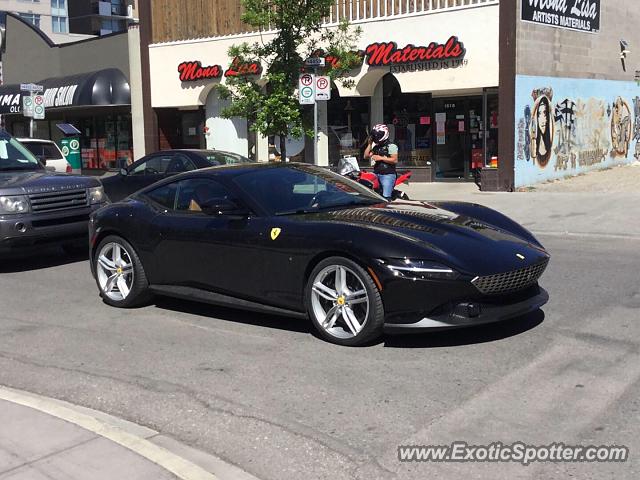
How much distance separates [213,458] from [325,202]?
10.2 feet

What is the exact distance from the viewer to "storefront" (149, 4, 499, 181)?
19.1 meters

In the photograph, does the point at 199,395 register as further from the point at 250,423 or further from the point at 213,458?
the point at 213,458

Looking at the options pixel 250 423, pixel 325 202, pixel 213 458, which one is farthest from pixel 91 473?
pixel 325 202

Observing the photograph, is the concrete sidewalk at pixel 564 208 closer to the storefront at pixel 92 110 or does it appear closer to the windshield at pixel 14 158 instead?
the windshield at pixel 14 158

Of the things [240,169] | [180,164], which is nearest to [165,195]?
[240,169]

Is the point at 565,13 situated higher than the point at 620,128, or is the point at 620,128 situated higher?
the point at 565,13

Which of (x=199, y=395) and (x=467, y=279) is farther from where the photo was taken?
(x=467, y=279)

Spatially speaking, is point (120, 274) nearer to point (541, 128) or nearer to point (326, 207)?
point (326, 207)

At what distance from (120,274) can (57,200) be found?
2.87m

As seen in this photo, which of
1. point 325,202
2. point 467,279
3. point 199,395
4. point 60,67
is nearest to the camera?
point 199,395

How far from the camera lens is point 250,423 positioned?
4.43 metres

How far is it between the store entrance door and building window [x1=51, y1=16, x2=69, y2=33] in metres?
72.7

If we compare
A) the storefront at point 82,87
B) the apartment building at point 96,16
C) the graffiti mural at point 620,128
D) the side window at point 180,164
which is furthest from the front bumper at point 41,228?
the apartment building at point 96,16

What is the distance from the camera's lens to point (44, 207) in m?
9.63
